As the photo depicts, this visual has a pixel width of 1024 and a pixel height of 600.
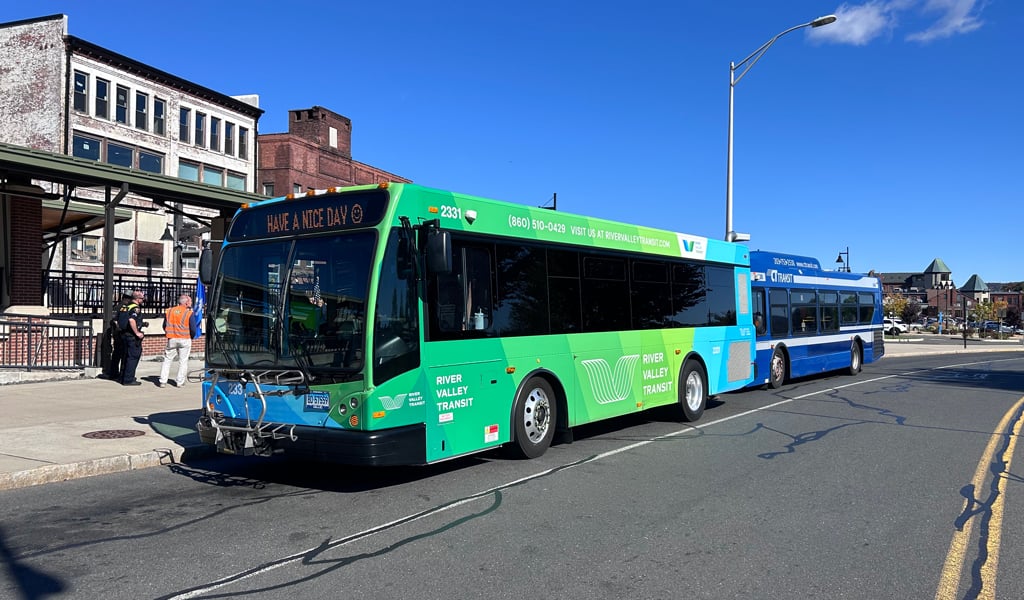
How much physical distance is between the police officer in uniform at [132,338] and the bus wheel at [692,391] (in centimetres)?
996

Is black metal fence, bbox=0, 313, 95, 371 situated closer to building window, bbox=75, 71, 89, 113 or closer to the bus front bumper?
the bus front bumper

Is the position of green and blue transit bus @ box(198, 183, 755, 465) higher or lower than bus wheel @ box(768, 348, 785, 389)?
higher

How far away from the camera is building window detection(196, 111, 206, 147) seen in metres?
44.4

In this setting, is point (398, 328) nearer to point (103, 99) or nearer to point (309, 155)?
point (103, 99)

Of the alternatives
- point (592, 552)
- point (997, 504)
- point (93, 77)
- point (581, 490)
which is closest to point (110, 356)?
point (581, 490)

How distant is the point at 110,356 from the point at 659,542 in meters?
13.3

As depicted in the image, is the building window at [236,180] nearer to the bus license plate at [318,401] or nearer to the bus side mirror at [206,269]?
the bus side mirror at [206,269]

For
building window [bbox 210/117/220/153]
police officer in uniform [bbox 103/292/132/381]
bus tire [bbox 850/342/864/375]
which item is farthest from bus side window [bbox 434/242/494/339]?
building window [bbox 210/117/220/153]

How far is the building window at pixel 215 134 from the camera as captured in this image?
45.4m

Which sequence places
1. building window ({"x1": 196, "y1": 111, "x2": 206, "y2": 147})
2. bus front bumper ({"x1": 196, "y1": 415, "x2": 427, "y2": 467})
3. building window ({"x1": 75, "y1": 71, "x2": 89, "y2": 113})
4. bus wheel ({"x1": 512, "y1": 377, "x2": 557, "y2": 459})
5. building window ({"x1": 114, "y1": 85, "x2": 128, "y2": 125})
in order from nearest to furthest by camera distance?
1. bus front bumper ({"x1": 196, "y1": 415, "x2": 427, "y2": 467})
2. bus wheel ({"x1": 512, "y1": 377, "x2": 557, "y2": 459})
3. building window ({"x1": 75, "y1": 71, "x2": 89, "y2": 113})
4. building window ({"x1": 114, "y1": 85, "x2": 128, "y2": 125})
5. building window ({"x1": 196, "y1": 111, "x2": 206, "y2": 147})

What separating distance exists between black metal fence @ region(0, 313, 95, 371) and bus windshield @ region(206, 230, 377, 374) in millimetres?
9926

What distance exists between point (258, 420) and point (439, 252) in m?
2.34

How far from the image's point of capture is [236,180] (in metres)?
47.7

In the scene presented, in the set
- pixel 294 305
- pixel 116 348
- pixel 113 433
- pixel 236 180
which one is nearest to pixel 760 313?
pixel 294 305
